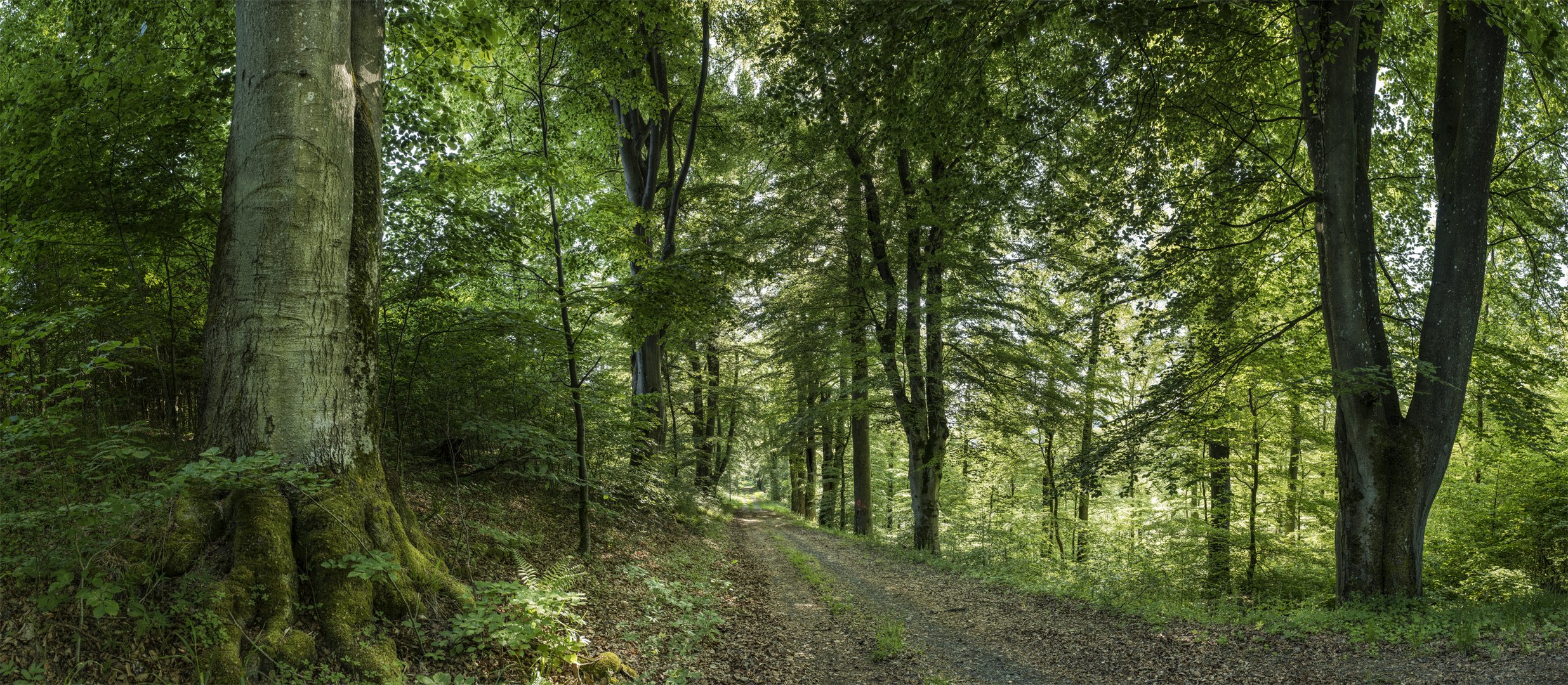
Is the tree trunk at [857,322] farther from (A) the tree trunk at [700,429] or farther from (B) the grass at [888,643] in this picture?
(B) the grass at [888,643]

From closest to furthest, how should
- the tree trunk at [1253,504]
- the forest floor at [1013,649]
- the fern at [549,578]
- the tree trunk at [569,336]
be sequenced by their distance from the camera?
the fern at [549,578]
the forest floor at [1013,649]
the tree trunk at [569,336]
the tree trunk at [1253,504]

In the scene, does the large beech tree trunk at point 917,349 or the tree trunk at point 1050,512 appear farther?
the tree trunk at point 1050,512

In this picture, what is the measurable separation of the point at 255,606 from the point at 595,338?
4.24 metres

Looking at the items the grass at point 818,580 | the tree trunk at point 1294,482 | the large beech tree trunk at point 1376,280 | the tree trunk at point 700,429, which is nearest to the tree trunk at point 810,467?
the tree trunk at point 700,429

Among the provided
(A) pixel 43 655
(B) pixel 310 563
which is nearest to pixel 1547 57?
(B) pixel 310 563

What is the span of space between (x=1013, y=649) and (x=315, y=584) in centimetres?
637

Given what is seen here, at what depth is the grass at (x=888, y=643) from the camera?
646cm

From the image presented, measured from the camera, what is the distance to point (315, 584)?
3709 mm

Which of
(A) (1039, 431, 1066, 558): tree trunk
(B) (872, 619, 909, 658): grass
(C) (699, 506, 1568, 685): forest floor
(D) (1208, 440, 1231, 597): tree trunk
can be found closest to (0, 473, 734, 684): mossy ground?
(C) (699, 506, 1568, 685): forest floor

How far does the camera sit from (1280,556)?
40.1 ft

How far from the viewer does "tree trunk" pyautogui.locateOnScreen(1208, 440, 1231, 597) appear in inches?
466

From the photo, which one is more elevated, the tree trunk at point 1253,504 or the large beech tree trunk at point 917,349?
the large beech tree trunk at point 917,349

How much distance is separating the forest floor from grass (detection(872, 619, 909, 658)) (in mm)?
65

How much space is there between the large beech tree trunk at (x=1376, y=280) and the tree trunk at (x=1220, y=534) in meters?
4.25
